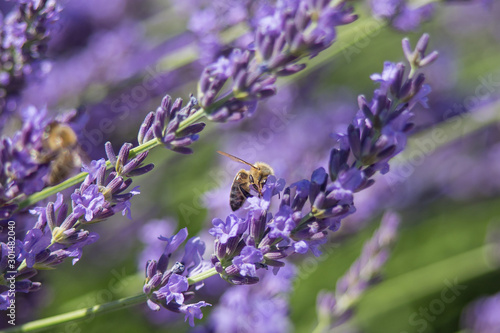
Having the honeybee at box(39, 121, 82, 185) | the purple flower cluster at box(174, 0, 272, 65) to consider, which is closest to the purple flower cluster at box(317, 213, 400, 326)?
the purple flower cluster at box(174, 0, 272, 65)

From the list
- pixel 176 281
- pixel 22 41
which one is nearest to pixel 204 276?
pixel 176 281

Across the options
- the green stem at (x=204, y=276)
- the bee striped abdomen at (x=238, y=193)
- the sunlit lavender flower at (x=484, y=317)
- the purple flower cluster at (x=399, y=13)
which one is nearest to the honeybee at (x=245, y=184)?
the bee striped abdomen at (x=238, y=193)

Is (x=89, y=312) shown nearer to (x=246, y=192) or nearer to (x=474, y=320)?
(x=246, y=192)

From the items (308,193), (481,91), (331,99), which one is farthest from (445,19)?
(308,193)

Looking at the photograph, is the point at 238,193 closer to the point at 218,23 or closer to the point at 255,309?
the point at 255,309

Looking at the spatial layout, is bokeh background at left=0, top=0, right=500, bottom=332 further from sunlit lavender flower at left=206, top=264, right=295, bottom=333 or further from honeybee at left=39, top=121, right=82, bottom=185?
honeybee at left=39, top=121, right=82, bottom=185

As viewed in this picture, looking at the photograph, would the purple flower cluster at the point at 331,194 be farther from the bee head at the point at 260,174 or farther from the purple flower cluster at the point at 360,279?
the purple flower cluster at the point at 360,279
